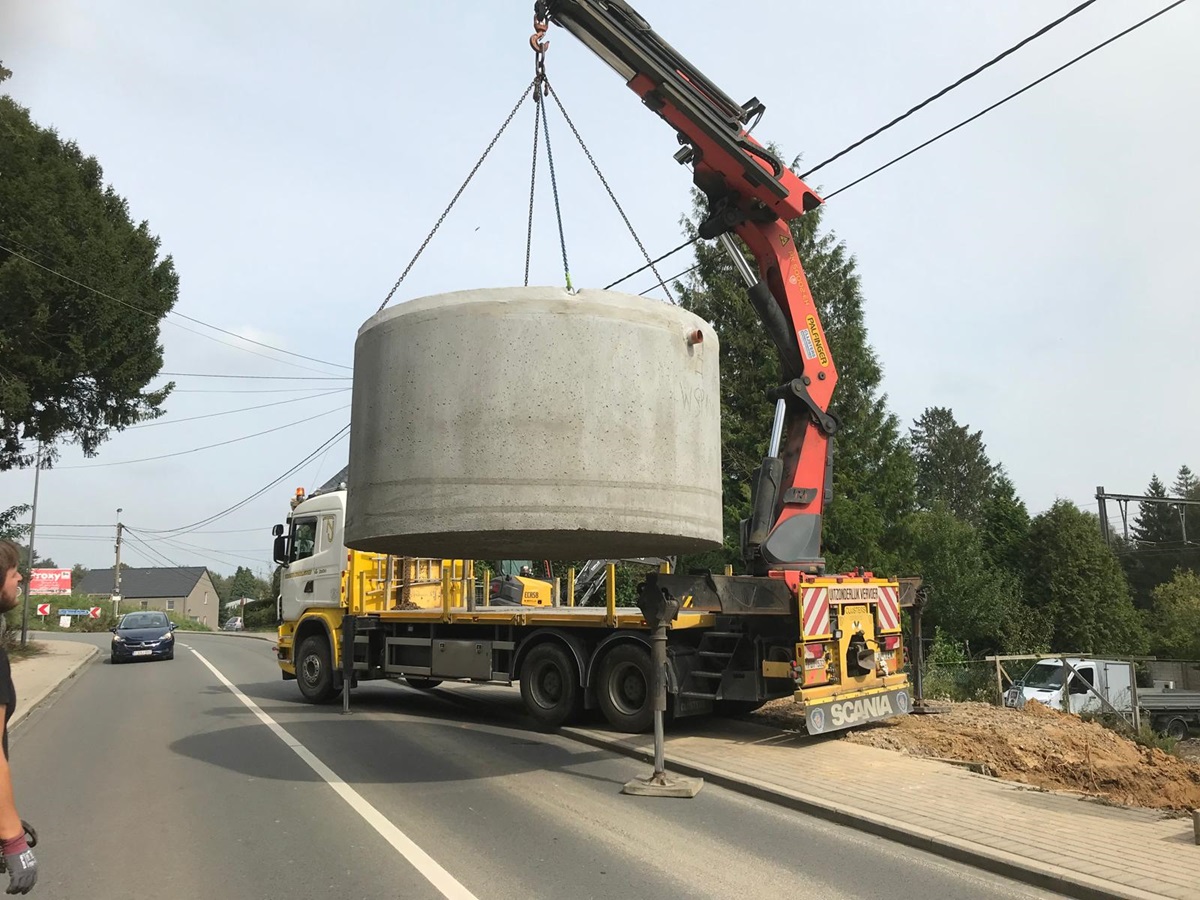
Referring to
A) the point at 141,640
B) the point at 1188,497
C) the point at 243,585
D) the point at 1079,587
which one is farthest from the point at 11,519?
the point at 243,585

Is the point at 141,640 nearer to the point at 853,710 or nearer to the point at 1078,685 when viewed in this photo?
the point at 853,710

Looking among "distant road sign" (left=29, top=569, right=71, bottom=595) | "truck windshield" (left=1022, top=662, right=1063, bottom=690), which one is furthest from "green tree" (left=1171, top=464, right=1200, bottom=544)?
"distant road sign" (left=29, top=569, right=71, bottom=595)

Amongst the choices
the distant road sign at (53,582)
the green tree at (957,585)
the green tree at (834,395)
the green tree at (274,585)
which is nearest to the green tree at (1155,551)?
the green tree at (957,585)

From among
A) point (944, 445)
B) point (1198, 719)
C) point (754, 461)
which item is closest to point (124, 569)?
point (944, 445)

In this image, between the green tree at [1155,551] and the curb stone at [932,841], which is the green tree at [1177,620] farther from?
the curb stone at [932,841]

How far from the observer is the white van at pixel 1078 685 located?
16453mm

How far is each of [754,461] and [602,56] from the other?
586 inches

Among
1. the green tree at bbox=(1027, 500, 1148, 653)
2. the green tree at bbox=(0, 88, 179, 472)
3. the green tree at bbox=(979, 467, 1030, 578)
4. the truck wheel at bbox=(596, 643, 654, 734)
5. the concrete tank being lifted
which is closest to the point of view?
the concrete tank being lifted

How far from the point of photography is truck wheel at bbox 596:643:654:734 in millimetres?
9391

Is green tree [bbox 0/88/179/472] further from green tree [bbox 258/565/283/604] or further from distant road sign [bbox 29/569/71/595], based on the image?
distant road sign [bbox 29/569/71/595]

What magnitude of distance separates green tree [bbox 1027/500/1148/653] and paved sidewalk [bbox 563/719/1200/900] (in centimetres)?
3333

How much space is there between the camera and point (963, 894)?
464cm

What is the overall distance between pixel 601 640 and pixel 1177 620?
38002 millimetres

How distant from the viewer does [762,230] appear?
396 inches
